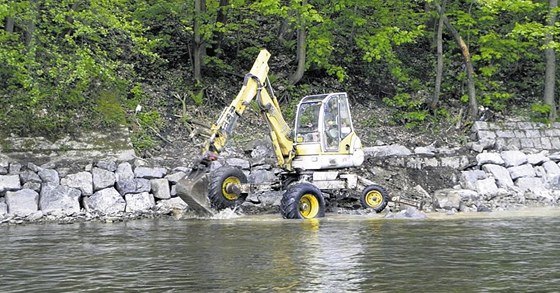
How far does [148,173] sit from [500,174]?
921 centimetres

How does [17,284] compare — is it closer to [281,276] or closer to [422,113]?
[281,276]

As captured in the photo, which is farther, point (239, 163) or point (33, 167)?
point (239, 163)

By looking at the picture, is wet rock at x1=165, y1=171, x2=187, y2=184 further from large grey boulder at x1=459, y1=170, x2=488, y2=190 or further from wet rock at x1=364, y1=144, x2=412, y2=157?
large grey boulder at x1=459, y1=170, x2=488, y2=190

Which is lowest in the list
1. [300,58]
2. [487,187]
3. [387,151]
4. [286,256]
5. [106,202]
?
[286,256]

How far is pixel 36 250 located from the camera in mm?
11805

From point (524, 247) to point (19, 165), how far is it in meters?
11.1

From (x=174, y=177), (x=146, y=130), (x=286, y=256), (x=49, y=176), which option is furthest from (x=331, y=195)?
(x=286, y=256)

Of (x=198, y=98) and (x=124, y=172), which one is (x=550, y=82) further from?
(x=124, y=172)

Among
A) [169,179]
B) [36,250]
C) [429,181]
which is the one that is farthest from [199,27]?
[36,250]

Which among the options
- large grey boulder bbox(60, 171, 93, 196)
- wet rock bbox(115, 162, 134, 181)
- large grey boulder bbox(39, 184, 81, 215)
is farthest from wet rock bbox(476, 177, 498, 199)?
large grey boulder bbox(39, 184, 81, 215)

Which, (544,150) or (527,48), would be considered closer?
(544,150)

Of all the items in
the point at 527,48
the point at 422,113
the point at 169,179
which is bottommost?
the point at 169,179

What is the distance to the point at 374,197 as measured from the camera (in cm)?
1797

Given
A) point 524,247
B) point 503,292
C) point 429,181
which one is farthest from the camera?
point 429,181
